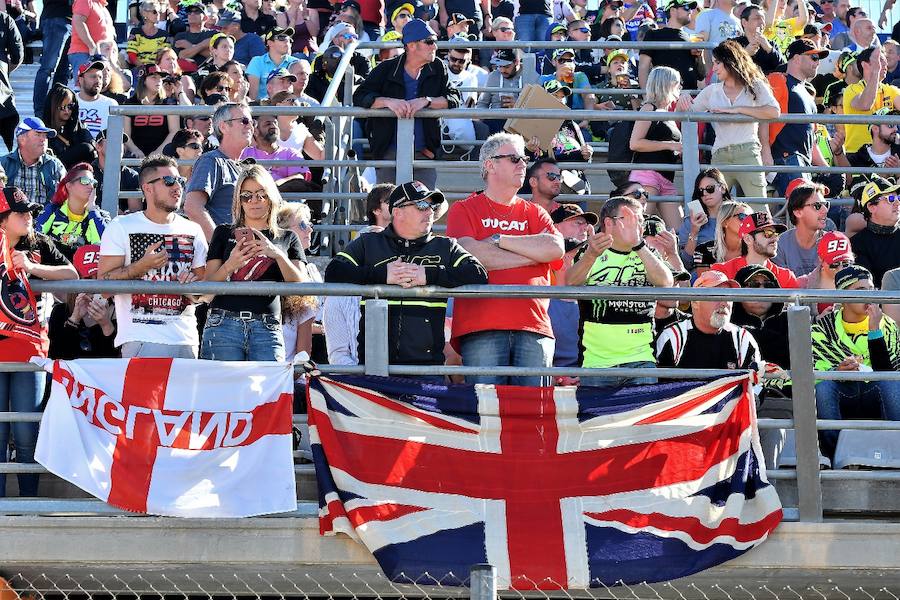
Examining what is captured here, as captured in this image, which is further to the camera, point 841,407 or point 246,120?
point 246,120

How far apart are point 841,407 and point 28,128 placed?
21.2 feet

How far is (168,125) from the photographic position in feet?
39.5

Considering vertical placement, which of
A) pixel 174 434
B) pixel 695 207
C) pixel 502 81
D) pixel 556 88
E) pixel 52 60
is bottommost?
pixel 174 434

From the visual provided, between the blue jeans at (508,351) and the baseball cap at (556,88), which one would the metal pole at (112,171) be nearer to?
the blue jeans at (508,351)

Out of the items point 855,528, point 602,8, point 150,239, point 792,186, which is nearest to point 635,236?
point 855,528

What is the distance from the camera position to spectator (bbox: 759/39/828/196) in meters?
11.4

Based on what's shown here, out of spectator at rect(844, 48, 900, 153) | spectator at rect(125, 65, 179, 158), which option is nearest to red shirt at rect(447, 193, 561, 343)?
spectator at rect(125, 65, 179, 158)

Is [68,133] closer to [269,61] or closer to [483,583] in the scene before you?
[269,61]

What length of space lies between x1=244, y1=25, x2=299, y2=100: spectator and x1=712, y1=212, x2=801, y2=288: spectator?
268 inches

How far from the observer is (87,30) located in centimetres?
1502

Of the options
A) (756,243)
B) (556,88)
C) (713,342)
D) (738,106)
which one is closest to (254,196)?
(713,342)

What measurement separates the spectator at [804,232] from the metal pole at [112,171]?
440 centimetres

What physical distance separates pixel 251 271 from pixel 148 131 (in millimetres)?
5219

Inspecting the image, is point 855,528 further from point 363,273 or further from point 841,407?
point 363,273
